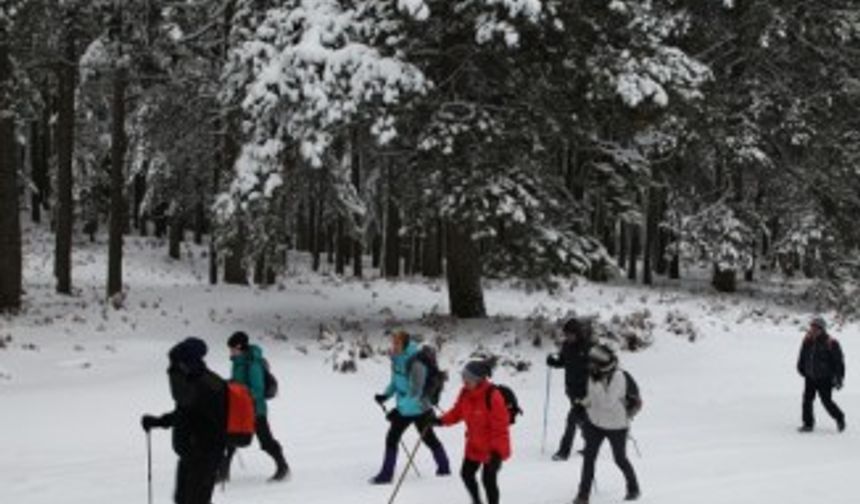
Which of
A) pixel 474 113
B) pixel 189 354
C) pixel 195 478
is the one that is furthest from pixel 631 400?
pixel 474 113

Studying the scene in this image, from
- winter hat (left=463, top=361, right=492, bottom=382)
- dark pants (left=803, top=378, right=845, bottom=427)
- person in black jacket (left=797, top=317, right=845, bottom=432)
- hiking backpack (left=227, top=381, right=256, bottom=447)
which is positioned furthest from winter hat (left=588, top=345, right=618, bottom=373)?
dark pants (left=803, top=378, right=845, bottom=427)

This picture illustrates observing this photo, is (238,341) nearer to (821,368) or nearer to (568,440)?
(568,440)

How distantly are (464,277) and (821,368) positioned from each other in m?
8.39

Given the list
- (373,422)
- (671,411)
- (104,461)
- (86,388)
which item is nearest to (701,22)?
(671,411)

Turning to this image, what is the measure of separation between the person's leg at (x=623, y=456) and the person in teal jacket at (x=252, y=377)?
3510 mm

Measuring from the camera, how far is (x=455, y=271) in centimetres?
2198

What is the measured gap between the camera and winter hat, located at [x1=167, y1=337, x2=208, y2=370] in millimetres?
7355

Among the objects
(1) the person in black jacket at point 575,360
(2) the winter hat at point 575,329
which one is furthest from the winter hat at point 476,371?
(2) the winter hat at point 575,329

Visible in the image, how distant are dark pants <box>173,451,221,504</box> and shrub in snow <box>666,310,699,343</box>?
53.9 feet

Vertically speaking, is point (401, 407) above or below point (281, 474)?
above

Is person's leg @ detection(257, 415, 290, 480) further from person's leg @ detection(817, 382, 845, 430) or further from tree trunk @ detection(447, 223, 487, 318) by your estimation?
tree trunk @ detection(447, 223, 487, 318)

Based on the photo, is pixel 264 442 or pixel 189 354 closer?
pixel 189 354

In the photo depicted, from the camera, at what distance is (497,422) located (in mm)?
9352

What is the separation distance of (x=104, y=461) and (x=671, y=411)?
29.9 ft
